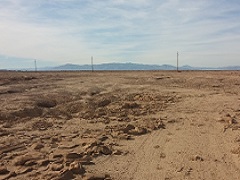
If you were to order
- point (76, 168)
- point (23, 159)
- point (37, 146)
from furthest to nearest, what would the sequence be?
point (37, 146)
point (23, 159)
point (76, 168)

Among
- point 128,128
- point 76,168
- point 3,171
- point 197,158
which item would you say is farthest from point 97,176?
point 128,128

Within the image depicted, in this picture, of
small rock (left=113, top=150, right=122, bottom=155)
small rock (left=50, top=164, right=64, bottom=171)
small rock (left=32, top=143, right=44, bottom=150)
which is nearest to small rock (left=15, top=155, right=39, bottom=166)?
small rock (left=50, top=164, right=64, bottom=171)

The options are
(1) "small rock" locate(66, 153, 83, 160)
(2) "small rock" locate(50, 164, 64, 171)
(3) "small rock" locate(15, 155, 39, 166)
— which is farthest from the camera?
(1) "small rock" locate(66, 153, 83, 160)

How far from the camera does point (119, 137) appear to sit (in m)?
9.59

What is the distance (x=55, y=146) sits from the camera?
873 cm

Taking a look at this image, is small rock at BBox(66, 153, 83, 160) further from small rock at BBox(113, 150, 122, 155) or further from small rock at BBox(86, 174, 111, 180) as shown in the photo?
small rock at BBox(86, 174, 111, 180)

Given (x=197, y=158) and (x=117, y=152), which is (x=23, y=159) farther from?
(x=197, y=158)

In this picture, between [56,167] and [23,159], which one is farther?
[23,159]

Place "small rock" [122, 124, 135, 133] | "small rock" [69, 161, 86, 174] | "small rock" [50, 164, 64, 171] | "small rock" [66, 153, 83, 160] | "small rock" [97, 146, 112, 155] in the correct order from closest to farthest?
"small rock" [69, 161, 86, 174], "small rock" [50, 164, 64, 171], "small rock" [66, 153, 83, 160], "small rock" [97, 146, 112, 155], "small rock" [122, 124, 135, 133]

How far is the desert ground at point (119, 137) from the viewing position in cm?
701

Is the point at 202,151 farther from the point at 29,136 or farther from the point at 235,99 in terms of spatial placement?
the point at 235,99

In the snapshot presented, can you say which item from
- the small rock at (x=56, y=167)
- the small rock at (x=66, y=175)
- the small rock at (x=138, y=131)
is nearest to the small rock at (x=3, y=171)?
the small rock at (x=56, y=167)

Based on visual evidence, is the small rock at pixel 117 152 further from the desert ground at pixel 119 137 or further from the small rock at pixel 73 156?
the small rock at pixel 73 156

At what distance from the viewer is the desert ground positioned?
7012 millimetres
